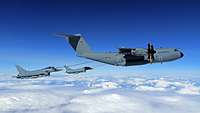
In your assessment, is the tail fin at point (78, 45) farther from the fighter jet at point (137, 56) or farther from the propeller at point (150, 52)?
the propeller at point (150, 52)

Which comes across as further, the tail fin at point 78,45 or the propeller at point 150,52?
the tail fin at point 78,45

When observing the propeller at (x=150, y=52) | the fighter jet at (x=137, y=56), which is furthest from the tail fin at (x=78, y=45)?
the propeller at (x=150, y=52)

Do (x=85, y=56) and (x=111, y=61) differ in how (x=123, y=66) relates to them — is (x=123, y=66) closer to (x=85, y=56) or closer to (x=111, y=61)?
(x=111, y=61)

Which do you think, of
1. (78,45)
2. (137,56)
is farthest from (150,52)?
(78,45)

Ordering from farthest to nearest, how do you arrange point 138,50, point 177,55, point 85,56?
point 85,56, point 177,55, point 138,50

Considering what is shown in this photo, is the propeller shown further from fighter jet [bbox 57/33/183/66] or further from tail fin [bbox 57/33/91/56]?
tail fin [bbox 57/33/91/56]

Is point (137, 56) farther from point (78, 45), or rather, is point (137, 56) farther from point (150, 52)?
point (78, 45)

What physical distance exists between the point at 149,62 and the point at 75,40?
12.3 metres

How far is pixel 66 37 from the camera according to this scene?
157ft

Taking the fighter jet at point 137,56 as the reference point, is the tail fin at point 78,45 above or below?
above

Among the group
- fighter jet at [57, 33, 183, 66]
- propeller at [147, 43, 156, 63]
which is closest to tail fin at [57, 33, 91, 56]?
fighter jet at [57, 33, 183, 66]

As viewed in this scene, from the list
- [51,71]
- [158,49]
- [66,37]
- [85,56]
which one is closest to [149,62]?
→ [158,49]

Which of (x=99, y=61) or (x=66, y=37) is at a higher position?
(x=66, y=37)

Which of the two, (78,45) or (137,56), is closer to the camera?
(137,56)
